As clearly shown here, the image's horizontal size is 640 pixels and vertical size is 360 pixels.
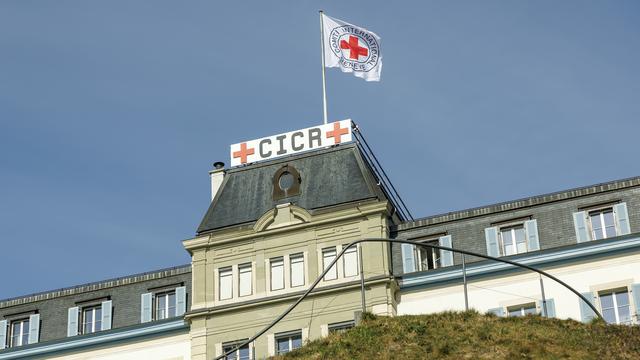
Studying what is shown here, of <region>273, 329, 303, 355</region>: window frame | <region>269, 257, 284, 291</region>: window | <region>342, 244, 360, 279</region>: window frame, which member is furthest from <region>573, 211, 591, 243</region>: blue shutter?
<region>269, 257, 284, 291</region>: window

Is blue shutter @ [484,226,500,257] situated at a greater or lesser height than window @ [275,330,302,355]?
greater

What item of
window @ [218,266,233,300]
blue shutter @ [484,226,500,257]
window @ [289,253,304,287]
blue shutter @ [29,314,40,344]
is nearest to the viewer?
blue shutter @ [484,226,500,257]

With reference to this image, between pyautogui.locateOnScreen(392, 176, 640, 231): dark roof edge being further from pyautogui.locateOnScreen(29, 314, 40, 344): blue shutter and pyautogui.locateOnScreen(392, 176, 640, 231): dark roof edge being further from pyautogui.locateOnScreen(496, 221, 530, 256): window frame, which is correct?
pyautogui.locateOnScreen(29, 314, 40, 344): blue shutter

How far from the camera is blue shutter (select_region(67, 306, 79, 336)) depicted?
256 ft

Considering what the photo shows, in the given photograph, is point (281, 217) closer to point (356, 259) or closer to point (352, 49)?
point (356, 259)

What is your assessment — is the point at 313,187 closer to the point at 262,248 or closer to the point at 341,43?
the point at 262,248

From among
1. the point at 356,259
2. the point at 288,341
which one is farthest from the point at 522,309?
the point at 288,341

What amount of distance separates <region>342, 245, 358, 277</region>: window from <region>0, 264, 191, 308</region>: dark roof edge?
10229mm

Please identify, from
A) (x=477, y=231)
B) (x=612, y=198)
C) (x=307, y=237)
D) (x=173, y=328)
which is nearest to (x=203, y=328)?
(x=173, y=328)

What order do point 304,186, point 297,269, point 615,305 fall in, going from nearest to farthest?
1. point 615,305
2. point 297,269
3. point 304,186

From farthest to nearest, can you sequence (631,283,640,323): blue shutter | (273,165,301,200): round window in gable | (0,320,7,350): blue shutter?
(0,320,7,350): blue shutter, (273,165,301,200): round window in gable, (631,283,640,323): blue shutter

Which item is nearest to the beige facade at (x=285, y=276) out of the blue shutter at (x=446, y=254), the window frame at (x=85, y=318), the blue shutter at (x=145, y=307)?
the blue shutter at (x=446, y=254)

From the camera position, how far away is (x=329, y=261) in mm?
72250

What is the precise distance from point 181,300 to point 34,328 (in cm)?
989
